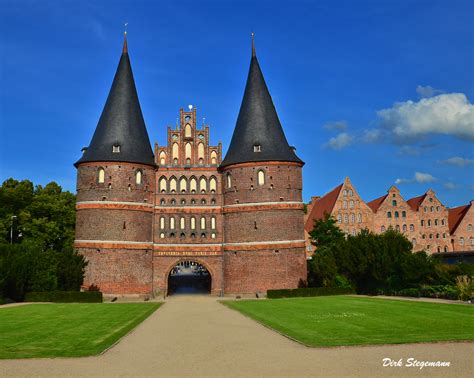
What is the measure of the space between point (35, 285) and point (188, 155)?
56.4 feet

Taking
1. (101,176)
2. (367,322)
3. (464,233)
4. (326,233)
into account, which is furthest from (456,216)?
(367,322)

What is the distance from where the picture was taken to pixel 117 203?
138 ft

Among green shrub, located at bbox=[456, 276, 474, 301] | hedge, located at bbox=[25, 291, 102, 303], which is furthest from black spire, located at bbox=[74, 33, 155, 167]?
green shrub, located at bbox=[456, 276, 474, 301]

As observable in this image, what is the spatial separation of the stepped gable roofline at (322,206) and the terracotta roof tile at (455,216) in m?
17.4

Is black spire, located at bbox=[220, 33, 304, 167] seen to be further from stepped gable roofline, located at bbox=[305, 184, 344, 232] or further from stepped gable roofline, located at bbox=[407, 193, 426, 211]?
stepped gable roofline, located at bbox=[407, 193, 426, 211]

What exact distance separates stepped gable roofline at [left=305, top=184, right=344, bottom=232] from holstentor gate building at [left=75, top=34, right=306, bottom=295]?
22014 millimetres

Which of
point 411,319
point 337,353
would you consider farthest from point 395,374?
point 411,319

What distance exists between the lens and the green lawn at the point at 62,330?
15.3 meters

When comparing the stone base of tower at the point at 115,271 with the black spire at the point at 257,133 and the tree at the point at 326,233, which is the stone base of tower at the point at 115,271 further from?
the tree at the point at 326,233

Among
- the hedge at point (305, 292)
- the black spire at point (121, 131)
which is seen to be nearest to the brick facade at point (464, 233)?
the hedge at point (305, 292)

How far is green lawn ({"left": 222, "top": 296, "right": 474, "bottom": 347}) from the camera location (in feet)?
54.7

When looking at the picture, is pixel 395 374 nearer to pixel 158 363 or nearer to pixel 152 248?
pixel 158 363

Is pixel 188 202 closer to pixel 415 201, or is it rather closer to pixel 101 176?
pixel 101 176

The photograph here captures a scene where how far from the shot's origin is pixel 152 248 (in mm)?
44062
